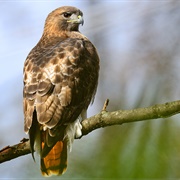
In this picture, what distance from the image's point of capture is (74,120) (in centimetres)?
371

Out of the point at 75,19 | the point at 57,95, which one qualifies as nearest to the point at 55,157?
the point at 57,95

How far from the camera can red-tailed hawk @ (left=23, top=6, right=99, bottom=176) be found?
343 centimetres

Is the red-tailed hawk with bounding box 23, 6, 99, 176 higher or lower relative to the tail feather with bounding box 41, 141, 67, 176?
higher

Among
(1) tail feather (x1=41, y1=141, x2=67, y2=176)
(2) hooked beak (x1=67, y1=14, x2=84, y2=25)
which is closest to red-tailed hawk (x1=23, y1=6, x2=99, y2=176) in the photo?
(1) tail feather (x1=41, y1=141, x2=67, y2=176)

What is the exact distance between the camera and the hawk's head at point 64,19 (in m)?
5.26

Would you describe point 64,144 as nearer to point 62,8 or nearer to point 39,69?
point 39,69

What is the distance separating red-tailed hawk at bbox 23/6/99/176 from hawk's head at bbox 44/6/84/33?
2.56 feet

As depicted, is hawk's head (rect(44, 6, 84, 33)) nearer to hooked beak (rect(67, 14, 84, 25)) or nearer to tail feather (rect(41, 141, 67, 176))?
hooked beak (rect(67, 14, 84, 25))

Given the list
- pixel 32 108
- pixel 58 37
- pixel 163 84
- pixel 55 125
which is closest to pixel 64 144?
pixel 55 125

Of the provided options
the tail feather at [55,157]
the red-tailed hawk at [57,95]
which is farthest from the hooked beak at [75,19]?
the tail feather at [55,157]

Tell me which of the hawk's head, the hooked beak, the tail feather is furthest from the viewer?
the hawk's head

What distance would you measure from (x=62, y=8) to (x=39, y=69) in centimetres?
179

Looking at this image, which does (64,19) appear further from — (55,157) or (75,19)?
(55,157)

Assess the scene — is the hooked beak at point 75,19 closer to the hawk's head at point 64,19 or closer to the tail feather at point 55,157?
the hawk's head at point 64,19
